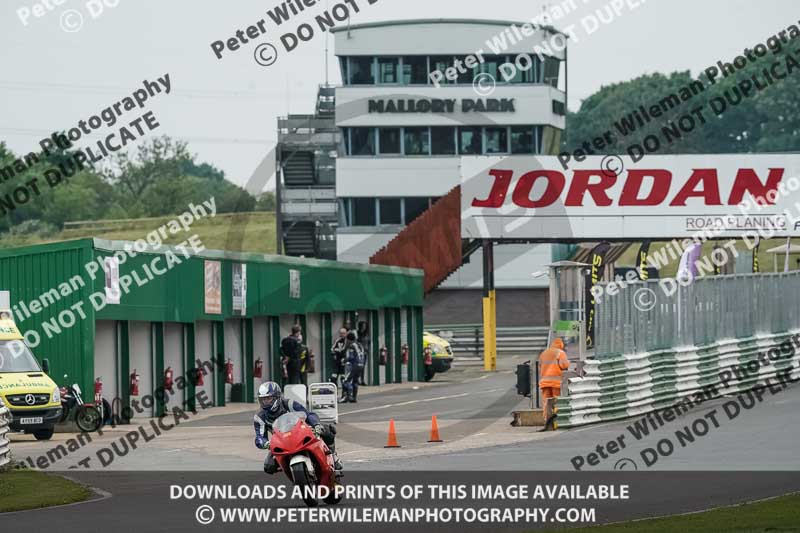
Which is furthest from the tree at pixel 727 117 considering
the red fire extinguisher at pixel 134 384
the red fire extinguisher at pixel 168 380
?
the red fire extinguisher at pixel 134 384

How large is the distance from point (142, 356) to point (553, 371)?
419 inches

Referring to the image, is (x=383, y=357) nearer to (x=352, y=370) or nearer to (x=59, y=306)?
(x=352, y=370)

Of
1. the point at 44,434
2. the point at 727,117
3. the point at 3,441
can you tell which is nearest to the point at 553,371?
the point at 44,434

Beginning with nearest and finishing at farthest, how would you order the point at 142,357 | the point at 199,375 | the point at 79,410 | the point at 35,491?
the point at 35,491 → the point at 79,410 → the point at 142,357 → the point at 199,375

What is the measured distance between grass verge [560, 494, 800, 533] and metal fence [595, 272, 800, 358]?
13389 millimetres

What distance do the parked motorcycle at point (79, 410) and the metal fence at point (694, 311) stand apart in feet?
31.2

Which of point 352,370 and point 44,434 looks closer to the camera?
point 44,434

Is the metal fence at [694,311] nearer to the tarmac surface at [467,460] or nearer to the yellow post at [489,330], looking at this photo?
the tarmac surface at [467,460]

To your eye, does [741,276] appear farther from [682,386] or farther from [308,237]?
[308,237]

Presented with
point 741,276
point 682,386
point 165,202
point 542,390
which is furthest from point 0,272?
point 165,202

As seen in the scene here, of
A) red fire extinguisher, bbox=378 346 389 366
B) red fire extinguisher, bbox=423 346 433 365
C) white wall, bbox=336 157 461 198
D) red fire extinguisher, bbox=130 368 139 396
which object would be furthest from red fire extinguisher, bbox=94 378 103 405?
white wall, bbox=336 157 461 198

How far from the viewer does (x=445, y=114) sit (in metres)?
81.9

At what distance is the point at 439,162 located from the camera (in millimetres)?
81625

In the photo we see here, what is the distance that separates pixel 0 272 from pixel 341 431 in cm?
812
